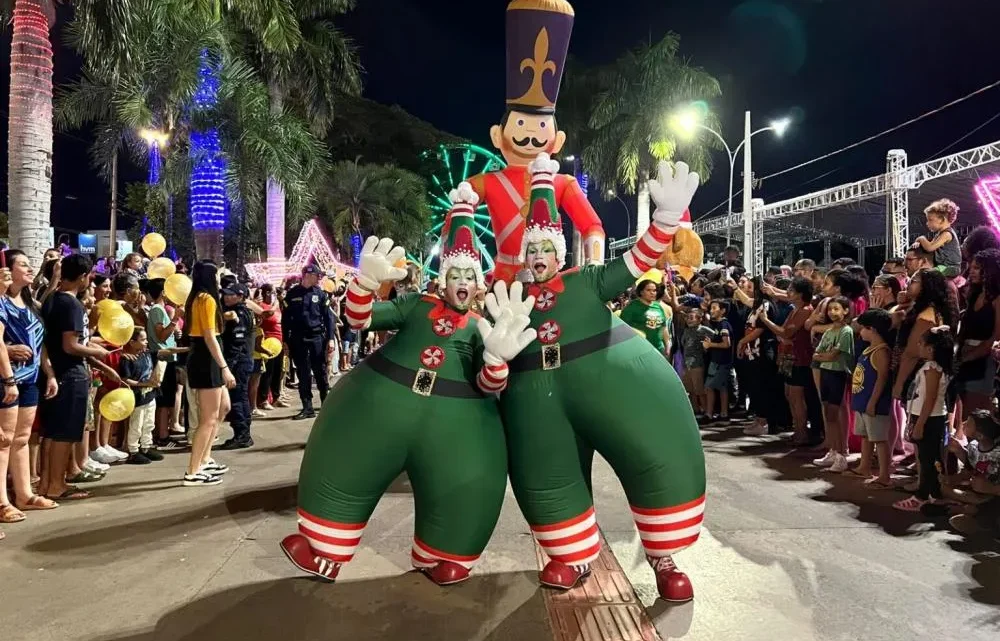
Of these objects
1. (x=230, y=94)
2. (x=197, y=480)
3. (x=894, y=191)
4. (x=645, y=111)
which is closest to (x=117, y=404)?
(x=197, y=480)

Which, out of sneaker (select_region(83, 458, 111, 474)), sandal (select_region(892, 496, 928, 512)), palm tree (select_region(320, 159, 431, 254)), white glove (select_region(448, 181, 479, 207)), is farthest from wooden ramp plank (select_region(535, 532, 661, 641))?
palm tree (select_region(320, 159, 431, 254))

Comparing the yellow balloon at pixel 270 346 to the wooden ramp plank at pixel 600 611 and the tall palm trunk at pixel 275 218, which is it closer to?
the wooden ramp plank at pixel 600 611

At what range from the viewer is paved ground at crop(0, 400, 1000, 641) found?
280 centimetres

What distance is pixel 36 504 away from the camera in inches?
171

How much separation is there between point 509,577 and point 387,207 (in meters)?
21.5

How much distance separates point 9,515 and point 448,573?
2.95m

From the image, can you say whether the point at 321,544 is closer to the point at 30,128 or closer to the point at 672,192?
the point at 672,192

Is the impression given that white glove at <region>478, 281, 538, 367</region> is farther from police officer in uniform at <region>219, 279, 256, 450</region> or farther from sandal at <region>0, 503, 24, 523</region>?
police officer in uniform at <region>219, 279, 256, 450</region>

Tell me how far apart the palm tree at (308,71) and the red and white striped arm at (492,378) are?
1365cm

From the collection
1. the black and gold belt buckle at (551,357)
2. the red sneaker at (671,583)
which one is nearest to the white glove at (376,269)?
the black and gold belt buckle at (551,357)

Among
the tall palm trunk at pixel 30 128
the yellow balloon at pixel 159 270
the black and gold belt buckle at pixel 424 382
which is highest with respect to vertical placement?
the tall palm trunk at pixel 30 128

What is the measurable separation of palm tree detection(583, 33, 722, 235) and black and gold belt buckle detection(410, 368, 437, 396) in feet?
55.4

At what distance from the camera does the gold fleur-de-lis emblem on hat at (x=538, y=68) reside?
3551 millimetres

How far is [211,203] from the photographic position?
13734 millimetres
